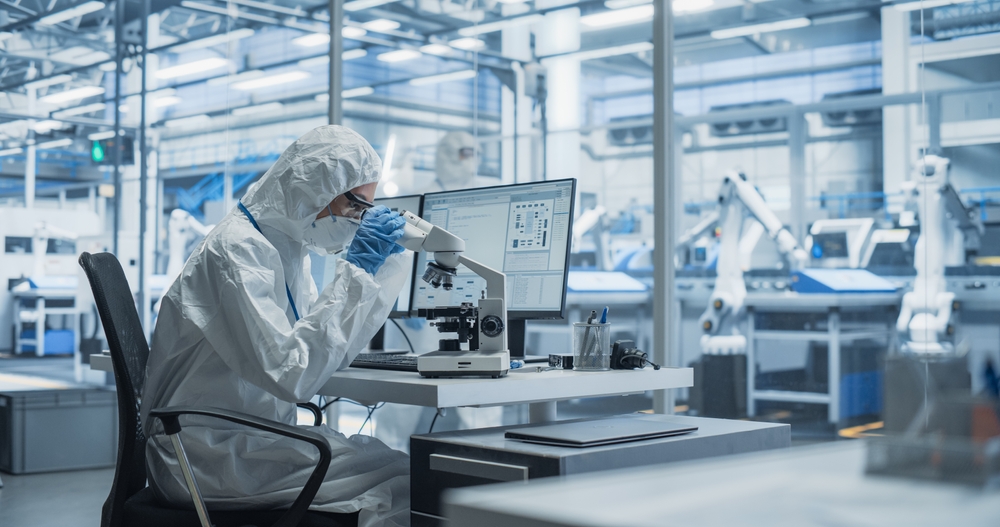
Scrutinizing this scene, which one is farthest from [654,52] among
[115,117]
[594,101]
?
[115,117]

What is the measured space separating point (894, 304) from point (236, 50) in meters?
3.69

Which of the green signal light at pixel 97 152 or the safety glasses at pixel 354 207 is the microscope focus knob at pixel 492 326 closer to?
the safety glasses at pixel 354 207

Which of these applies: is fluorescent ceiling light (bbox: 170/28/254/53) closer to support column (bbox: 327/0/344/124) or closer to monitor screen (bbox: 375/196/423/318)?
support column (bbox: 327/0/344/124)

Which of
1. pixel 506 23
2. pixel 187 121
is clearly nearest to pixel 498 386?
pixel 506 23

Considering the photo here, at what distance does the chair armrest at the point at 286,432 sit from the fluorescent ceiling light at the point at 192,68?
3.87 metres

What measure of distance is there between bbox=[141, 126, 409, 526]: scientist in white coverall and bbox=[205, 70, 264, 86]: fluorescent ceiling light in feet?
10.8

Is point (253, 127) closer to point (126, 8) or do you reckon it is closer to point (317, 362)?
point (126, 8)

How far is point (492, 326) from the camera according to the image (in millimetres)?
1668

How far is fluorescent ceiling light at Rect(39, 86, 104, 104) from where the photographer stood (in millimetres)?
4883

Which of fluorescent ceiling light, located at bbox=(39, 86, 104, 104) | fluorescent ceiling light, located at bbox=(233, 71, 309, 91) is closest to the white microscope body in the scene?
fluorescent ceiling light, located at bbox=(233, 71, 309, 91)

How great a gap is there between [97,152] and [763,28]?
3.82 metres

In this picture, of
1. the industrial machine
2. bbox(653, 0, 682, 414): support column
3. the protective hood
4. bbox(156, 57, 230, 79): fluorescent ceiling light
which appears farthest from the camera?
bbox(156, 57, 230, 79): fluorescent ceiling light

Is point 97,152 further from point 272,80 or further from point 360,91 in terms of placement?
point 360,91

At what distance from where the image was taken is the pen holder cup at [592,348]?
5.98 ft
